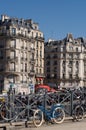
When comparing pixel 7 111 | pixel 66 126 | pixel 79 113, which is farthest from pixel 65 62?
pixel 7 111

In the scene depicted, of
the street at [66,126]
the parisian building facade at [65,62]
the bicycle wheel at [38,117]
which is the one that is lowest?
the street at [66,126]

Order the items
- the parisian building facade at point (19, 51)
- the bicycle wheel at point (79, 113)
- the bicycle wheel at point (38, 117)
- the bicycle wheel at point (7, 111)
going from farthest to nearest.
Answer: the parisian building facade at point (19, 51)
the bicycle wheel at point (79, 113)
the bicycle wheel at point (38, 117)
the bicycle wheel at point (7, 111)

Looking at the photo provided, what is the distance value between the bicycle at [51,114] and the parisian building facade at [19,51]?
68225 mm

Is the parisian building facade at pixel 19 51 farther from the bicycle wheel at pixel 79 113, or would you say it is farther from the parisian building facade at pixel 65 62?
the bicycle wheel at pixel 79 113

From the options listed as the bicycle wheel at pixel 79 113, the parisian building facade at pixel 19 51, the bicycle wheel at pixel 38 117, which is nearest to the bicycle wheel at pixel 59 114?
the bicycle wheel at pixel 38 117

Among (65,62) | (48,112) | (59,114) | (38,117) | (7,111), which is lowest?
(38,117)

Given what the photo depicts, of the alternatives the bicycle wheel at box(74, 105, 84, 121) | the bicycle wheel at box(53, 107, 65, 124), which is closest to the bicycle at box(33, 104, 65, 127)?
the bicycle wheel at box(53, 107, 65, 124)

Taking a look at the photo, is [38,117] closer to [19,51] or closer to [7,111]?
[7,111]

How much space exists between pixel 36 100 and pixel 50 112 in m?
1.04

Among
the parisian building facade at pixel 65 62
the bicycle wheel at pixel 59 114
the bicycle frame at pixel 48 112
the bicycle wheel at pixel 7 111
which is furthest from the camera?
the parisian building facade at pixel 65 62

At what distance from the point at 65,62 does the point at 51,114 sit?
99987mm

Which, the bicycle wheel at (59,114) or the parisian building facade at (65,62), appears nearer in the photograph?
the bicycle wheel at (59,114)

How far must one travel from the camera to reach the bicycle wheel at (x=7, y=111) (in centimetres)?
2233

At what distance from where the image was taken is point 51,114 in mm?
23266
